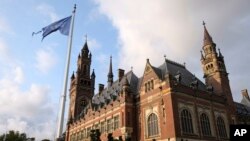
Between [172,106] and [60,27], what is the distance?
2040 centimetres

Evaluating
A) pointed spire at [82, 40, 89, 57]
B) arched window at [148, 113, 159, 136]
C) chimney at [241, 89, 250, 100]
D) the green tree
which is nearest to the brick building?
arched window at [148, 113, 159, 136]

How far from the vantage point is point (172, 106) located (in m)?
36.6

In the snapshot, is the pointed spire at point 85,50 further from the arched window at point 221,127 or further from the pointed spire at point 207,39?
the arched window at point 221,127

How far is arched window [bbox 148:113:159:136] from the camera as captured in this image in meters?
39.1

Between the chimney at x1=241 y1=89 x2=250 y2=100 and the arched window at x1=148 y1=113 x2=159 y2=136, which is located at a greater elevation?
the chimney at x1=241 y1=89 x2=250 y2=100

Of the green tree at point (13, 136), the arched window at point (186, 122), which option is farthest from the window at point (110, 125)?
the green tree at point (13, 136)

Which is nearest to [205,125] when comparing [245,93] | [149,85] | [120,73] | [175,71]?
[175,71]

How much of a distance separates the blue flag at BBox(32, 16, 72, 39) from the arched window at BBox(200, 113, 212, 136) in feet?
88.3

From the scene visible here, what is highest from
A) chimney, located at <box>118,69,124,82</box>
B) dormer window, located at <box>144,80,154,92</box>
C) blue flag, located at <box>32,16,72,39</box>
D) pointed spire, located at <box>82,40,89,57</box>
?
pointed spire, located at <box>82,40,89,57</box>

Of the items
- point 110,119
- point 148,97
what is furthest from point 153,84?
point 110,119

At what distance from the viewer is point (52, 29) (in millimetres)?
24734

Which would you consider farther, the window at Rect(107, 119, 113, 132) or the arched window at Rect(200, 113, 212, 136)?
the window at Rect(107, 119, 113, 132)

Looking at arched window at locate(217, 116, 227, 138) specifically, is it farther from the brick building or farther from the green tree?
the green tree

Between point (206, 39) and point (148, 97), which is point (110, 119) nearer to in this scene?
point (148, 97)
